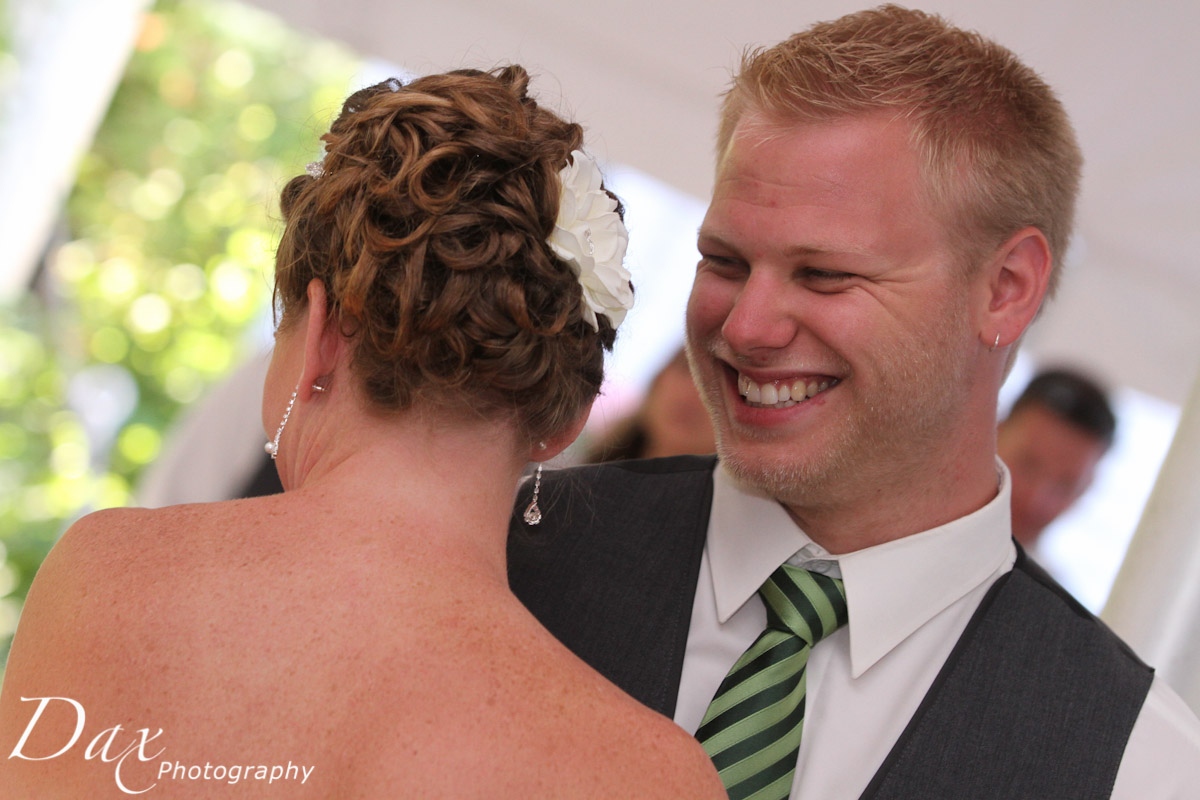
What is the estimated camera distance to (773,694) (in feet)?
5.51

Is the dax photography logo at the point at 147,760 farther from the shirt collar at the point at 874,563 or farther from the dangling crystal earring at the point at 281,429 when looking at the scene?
the shirt collar at the point at 874,563

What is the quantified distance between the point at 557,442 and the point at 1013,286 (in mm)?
977

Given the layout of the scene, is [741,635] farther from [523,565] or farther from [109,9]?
[109,9]

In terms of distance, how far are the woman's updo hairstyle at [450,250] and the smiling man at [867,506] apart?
531mm

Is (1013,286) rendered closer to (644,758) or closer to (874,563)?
(874,563)

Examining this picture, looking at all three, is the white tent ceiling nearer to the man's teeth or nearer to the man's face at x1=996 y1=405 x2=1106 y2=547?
the man's face at x1=996 y1=405 x2=1106 y2=547

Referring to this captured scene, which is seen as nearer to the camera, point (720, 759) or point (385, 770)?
point (385, 770)

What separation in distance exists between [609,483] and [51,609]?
1039 mm

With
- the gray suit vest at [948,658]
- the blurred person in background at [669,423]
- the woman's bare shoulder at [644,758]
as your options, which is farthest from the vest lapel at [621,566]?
the blurred person in background at [669,423]

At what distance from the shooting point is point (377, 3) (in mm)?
3062

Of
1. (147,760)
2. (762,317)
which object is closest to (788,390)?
(762,317)

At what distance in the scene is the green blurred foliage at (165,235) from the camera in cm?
522

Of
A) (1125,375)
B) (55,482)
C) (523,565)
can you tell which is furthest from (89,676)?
(55,482)

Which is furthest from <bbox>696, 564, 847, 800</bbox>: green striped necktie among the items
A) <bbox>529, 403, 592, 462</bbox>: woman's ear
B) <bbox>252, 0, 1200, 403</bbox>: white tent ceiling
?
<bbox>252, 0, 1200, 403</bbox>: white tent ceiling
